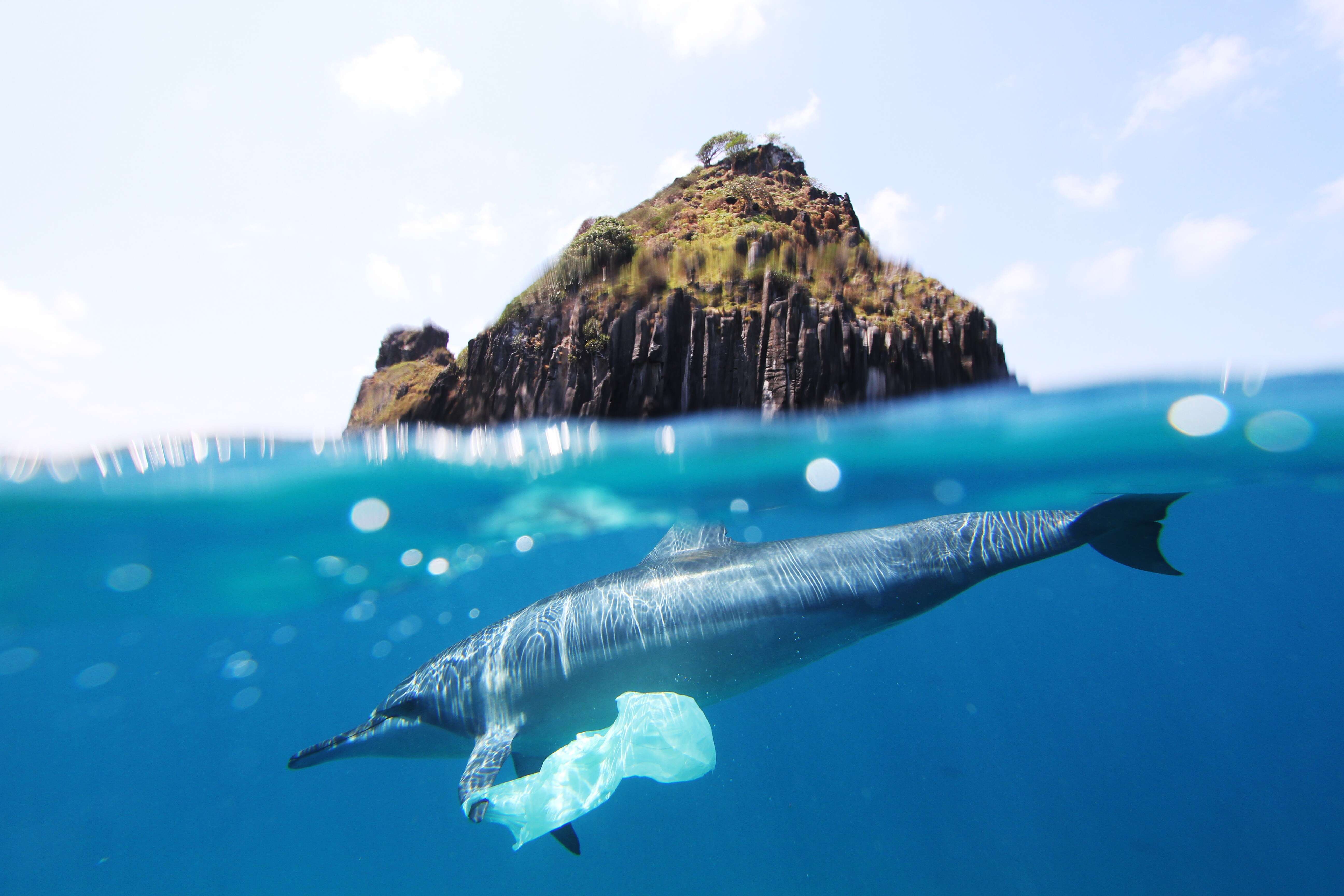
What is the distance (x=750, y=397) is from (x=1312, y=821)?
1098 inches

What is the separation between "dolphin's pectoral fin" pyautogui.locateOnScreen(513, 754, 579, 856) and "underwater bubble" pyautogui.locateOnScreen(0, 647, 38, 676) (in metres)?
19.6

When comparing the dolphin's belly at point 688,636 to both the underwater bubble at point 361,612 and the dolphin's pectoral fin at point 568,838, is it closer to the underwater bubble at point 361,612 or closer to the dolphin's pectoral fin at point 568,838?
the dolphin's pectoral fin at point 568,838

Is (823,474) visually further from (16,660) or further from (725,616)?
(16,660)

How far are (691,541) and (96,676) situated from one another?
3625 cm

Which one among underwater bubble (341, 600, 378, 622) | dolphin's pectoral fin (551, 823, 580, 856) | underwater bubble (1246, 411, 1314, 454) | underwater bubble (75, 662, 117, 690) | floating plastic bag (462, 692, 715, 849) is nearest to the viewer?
floating plastic bag (462, 692, 715, 849)

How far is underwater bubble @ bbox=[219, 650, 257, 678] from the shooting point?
1107 inches

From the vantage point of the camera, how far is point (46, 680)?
2414 centimetres

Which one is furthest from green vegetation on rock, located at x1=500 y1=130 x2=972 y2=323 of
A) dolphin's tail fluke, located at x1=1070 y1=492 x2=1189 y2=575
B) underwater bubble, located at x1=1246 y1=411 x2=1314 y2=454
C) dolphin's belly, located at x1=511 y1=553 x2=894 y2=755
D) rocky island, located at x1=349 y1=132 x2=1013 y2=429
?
dolphin's belly, located at x1=511 y1=553 x2=894 y2=755

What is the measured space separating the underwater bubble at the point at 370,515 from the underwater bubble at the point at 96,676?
22.2 meters

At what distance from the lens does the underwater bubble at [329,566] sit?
12.9 m

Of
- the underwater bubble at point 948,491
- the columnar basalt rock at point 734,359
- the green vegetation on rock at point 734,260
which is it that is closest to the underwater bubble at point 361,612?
the columnar basalt rock at point 734,359

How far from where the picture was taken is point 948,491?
11578 mm

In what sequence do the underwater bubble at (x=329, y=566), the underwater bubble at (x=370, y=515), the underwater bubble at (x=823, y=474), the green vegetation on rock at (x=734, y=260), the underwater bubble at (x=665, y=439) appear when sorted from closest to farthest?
the underwater bubble at (x=665, y=439) → the underwater bubble at (x=823, y=474) → the underwater bubble at (x=370, y=515) → the green vegetation on rock at (x=734, y=260) → the underwater bubble at (x=329, y=566)

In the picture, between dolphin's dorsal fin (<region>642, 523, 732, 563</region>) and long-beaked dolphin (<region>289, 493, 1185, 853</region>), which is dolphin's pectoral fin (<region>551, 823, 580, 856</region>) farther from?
dolphin's dorsal fin (<region>642, 523, 732, 563</region>)
